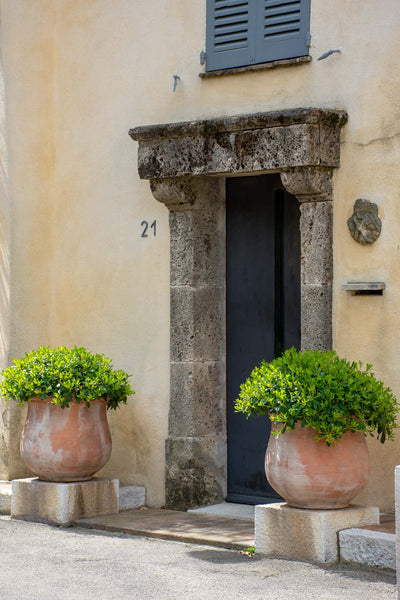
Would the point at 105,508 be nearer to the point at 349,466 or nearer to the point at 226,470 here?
the point at 226,470

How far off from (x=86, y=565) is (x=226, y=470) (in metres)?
1.96

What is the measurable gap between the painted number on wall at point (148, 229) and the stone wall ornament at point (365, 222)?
1741 mm

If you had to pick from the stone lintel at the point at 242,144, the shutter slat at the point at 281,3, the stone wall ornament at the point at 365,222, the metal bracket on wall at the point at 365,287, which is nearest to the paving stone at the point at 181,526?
the metal bracket on wall at the point at 365,287

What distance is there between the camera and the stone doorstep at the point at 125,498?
8.04m

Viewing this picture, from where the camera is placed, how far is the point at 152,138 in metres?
7.98

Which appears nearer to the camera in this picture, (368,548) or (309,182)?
(368,548)

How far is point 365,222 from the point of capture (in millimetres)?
7098

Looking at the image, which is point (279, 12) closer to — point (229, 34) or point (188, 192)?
point (229, 34)

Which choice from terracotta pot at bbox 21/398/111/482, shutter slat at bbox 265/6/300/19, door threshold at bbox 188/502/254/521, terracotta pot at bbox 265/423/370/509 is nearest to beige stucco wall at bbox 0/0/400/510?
shutter slat at bbox 265/6/300/19

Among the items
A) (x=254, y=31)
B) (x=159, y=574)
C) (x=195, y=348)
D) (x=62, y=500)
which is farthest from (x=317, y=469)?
(x=254, y=31)

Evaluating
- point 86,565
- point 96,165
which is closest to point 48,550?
point 86,565

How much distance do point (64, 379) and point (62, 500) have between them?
2.75 feet

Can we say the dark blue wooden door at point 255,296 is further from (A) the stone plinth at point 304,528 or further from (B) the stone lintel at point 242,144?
(A) the stone plinth at point 304,528

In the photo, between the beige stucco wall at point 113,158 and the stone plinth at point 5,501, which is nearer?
the beige stucco wall at point 113,158
